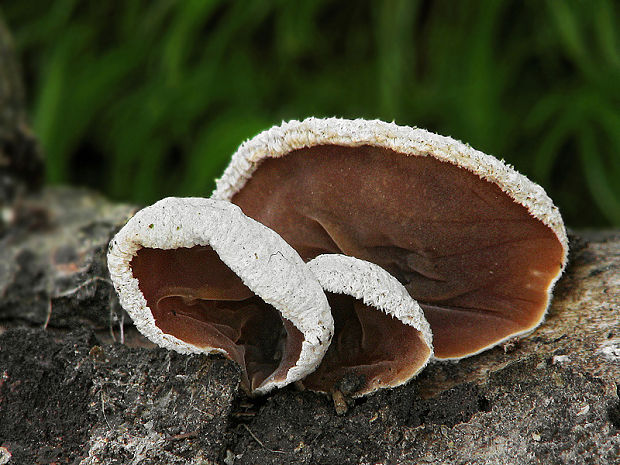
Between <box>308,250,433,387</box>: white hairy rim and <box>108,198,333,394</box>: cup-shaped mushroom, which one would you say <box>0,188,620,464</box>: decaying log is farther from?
<box>308,250,433,387</box>: white hairy rim

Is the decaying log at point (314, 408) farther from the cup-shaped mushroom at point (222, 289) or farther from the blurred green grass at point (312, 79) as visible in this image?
the blurred green grass at point (312, 79)

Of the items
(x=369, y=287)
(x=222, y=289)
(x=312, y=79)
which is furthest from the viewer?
(x=312, y=79)

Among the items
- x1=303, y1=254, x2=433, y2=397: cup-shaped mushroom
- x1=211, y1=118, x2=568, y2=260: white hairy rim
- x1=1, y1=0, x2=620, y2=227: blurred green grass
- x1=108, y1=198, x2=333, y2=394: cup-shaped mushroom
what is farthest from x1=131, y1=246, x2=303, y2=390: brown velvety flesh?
x1=1, y1=0, x2=620, y2=227: blurred green grass

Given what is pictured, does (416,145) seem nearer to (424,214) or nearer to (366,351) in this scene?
(424,214)

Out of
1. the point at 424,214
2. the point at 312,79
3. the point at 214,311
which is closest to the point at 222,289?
the point at 214,311

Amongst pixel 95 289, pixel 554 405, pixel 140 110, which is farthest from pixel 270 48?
pixel 554 405

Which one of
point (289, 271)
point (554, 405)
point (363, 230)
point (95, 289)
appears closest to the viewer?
point (289, 271)

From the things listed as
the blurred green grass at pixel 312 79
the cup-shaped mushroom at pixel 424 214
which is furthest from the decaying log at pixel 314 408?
the blurred green grass at pixel 312 79

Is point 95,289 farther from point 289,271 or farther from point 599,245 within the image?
point 599,245
